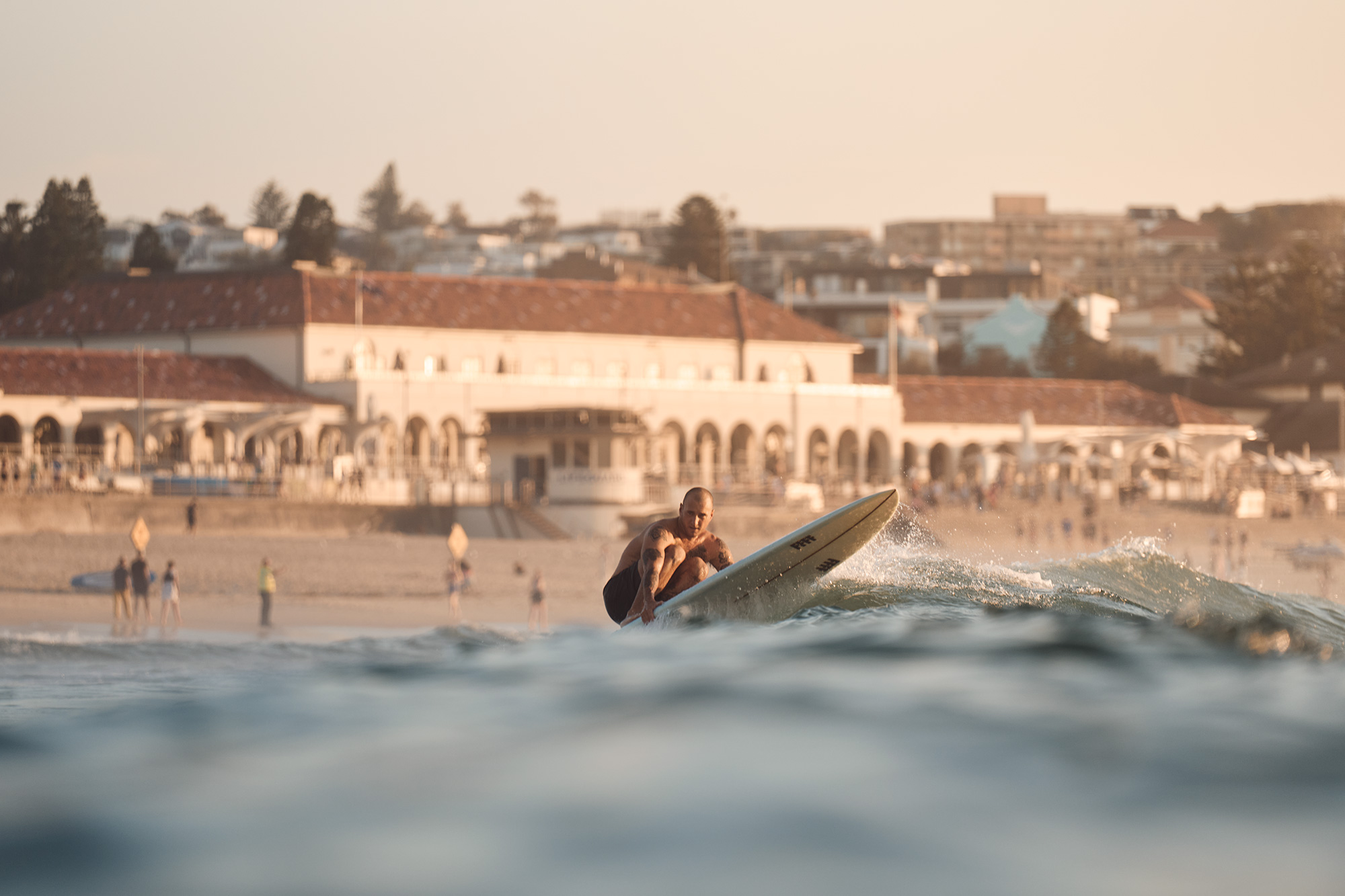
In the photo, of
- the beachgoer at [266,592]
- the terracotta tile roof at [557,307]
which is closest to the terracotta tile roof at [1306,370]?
the terracotta tile roof at [557,307]

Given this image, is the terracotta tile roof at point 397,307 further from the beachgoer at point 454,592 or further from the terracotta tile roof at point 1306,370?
the beachgoer at point 454,592

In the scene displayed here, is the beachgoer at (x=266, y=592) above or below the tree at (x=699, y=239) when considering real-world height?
below

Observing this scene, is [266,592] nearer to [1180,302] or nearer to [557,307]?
[557,307]

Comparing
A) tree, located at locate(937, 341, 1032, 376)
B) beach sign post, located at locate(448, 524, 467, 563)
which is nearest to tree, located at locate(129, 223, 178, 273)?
tree, located at locate(937, 341, 1032, 376)

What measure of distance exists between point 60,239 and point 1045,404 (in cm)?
4493

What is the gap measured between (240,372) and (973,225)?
115536 mm

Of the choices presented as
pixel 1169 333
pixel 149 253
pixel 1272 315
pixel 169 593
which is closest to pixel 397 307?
pixel 149 253

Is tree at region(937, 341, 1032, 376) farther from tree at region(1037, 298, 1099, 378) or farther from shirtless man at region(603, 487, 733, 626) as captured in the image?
shirtless man at region(603, 487, 733, 626)

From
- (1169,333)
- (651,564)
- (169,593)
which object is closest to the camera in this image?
(651,564)

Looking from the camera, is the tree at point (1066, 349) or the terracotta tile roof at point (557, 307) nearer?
the terracotta tile roof at point (557, 307)

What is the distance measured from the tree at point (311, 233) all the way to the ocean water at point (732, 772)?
3076 inches

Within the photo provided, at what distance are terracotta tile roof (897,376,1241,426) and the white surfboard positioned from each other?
189 ft

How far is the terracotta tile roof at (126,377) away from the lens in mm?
53594

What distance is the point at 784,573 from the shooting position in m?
9.97
